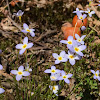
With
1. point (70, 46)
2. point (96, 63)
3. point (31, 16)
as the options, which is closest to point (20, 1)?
point (31, 16)

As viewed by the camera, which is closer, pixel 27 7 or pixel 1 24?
pixel 1 24

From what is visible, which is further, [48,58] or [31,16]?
[31,16]

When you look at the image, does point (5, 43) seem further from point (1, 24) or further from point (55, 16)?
point (55, 16)

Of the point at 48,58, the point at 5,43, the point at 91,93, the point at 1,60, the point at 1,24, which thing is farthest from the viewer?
the point at 1,24

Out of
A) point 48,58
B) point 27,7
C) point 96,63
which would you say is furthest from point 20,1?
point 96,63

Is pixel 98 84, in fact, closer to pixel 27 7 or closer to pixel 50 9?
pixel 50 9

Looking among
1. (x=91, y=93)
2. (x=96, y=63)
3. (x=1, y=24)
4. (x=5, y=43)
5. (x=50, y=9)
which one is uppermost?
(x=50, y=9)

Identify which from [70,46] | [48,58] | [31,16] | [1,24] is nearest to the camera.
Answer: [70,46]

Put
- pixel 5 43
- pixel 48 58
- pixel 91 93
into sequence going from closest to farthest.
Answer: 1. pixel 91 93
2. pixel 48 58
3. pixel 5 43

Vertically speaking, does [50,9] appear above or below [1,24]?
above
